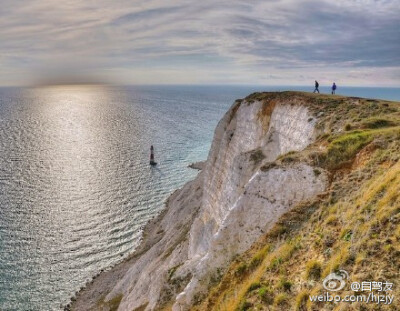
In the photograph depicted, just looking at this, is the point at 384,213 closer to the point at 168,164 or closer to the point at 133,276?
the point at 133,276

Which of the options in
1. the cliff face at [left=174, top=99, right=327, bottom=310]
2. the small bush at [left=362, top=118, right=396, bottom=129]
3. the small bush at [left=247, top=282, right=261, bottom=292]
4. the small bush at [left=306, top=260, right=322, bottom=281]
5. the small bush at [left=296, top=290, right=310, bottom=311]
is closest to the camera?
the small bush at [left=296, top=290, right=310, bottom=311]

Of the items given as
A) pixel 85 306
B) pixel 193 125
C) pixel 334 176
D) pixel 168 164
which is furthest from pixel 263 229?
pixel 193 125

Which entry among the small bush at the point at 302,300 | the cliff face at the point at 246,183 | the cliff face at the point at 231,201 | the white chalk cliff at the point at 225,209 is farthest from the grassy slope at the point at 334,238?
the white chalk cliff at the point at 225,209

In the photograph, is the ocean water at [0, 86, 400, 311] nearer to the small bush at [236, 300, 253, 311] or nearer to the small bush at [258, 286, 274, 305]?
the small bush at [236, 300, 253, 311]

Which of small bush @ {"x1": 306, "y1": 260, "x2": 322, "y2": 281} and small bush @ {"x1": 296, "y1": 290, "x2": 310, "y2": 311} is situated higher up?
small bush @ {"x1": 306, "y1": 260, "x2": 322, "y2": 281}

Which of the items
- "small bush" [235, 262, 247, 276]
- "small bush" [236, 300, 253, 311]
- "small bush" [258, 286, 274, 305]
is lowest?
"small bush" [235, 262, 247, 276]

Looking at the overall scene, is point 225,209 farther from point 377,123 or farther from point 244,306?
point 244,306

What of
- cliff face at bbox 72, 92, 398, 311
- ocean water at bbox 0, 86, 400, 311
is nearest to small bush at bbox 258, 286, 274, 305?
cliff face at bbox 72, 92, 398, 311

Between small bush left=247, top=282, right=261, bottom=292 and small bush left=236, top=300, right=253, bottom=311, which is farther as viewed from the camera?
small bush left=247, top=282, right=261, bottom=292
